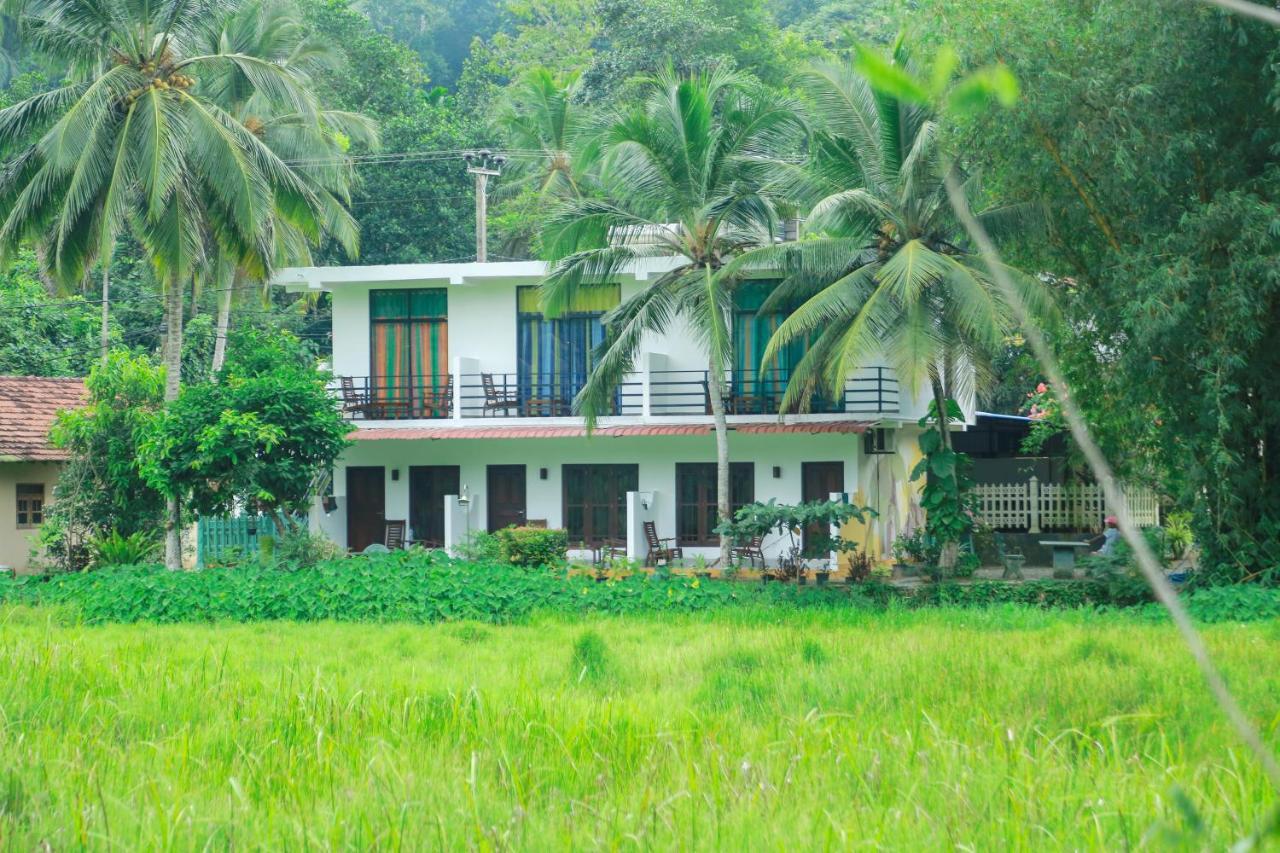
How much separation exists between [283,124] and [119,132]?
304 inches

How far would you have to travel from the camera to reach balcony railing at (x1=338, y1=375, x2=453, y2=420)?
25.9 metres

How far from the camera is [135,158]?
21094mm

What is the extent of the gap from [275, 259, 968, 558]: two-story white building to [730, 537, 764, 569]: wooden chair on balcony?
7.26ft

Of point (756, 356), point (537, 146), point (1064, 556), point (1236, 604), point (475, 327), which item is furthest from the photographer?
point (537, 146)

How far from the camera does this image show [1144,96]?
16062 millimetres

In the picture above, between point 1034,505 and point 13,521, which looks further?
point 1034,505

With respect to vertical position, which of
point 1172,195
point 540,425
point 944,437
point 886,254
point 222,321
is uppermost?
point 222,321

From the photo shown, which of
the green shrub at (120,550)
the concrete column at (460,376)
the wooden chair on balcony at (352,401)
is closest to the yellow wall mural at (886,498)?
the concrete column at (460,376)

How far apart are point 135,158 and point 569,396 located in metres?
8.65

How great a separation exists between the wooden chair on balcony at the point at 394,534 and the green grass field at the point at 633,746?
44.0 ft

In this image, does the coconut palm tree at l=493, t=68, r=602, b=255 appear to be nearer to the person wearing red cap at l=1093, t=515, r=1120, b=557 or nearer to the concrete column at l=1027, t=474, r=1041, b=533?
the concrete column at l=1027, t=474, r=1041, b=533

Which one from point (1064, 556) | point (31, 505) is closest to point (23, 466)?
point (31, 505)

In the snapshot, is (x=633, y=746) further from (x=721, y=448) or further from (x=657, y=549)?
(x=657, y=549)

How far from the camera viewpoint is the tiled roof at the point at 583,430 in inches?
912
